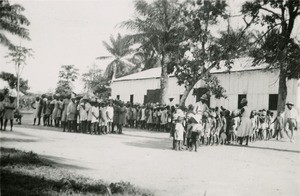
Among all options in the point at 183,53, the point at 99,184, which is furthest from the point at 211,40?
the point at 99,184

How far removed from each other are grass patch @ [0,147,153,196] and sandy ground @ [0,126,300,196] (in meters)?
0.59

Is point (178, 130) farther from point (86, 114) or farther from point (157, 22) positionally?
point (157, 22)

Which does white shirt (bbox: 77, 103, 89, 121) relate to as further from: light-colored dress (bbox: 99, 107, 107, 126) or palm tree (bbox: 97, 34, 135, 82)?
palm tree (bbox: 97, 34, 135, 82)

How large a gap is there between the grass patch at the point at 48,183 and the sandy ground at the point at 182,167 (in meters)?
0.59

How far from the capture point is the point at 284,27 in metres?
13.9

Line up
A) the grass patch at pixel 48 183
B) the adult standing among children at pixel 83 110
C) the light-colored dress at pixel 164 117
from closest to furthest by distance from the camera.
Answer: the grass patch at pixel 48 183 < the adult standing among children at pixel 83 110 < the light-colored dress at pixel 164 117

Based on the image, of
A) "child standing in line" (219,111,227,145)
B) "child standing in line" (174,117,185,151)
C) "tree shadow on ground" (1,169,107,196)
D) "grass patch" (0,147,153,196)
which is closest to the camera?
"tree shadow on ground" (1,169,107,196)

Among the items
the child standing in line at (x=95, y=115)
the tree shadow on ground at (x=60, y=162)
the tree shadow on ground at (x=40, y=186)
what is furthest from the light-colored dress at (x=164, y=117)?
the tree shadow on ground at (x=40, y=186)

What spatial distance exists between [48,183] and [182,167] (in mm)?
3634

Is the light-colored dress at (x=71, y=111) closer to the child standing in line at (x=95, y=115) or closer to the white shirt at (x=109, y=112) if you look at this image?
the child standing in line at (x=95, y=115)

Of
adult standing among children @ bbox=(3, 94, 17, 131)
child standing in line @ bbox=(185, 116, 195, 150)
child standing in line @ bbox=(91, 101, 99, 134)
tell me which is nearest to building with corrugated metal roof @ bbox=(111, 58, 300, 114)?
child standing in line @ bbox=(91, 101, 99, 134)

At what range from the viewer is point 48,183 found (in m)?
5.69

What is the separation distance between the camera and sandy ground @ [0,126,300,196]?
6652 millimetres

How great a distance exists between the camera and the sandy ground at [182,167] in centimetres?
665
